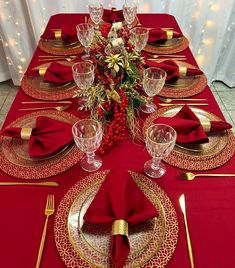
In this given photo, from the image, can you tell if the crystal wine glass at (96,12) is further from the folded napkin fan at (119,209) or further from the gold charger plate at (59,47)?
the folded napkin fan at (119,209)

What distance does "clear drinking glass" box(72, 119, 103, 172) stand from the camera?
76 cm

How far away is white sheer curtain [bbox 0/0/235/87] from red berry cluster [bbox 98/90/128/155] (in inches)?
56.0

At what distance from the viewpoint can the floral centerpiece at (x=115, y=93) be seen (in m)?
0.86

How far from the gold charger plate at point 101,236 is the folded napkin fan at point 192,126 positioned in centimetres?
21

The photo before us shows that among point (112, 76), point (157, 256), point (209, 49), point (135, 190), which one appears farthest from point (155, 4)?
point (157, 256)

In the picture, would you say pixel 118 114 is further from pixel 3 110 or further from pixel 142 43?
pixel 3 110

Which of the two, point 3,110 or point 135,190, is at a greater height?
point 135,190

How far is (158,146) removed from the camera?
73 centimetres

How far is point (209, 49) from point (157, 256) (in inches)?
81.9

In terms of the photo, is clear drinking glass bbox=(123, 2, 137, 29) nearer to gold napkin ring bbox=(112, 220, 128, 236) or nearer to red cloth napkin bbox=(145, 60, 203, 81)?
red cloth napkin bbox=(145, 60, 203, 81)

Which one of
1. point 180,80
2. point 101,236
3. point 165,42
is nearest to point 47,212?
point 101,236

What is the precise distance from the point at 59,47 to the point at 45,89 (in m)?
0.35

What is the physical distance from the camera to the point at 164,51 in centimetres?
131

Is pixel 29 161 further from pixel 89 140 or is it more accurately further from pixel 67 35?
pixel 67 35
